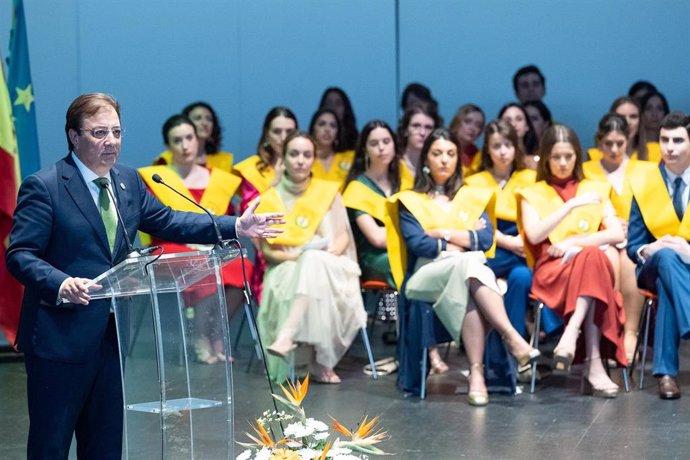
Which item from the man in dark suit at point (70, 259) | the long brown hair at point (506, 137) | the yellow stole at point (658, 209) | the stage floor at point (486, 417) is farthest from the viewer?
the long brown hair at point (506, 137)

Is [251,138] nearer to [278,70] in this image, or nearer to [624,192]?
[278,70]

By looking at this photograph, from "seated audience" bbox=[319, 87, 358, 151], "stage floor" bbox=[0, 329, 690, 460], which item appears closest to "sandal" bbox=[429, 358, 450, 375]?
"stage floor" bbox=[0, 329, 690, 460]

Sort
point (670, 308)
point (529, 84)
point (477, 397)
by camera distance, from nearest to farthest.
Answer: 1. point (477, 397)
2. point (670, 308)
3. point (529, 84)

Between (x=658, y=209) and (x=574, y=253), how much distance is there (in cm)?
46

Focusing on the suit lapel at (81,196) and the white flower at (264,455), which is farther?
the suit lapel at (81,196)

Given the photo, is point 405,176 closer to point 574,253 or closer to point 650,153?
point 574,253

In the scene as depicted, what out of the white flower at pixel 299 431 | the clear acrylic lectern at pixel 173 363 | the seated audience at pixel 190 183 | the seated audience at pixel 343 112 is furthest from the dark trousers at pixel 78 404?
the seated audience at pixel 343 112

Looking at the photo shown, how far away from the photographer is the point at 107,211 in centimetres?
325

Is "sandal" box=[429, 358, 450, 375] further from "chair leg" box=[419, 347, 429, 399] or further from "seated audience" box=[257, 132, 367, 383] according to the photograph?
"chair leg" box=[419, 347, 429, 399]

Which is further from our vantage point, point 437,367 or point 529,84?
point 529,84

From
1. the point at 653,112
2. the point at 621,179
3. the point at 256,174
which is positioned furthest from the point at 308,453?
the point at 653,112

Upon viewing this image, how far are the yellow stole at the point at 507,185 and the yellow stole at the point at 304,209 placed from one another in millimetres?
791

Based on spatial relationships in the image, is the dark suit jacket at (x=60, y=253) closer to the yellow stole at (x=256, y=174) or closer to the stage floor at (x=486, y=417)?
the stage floor at (x=486, y=417)

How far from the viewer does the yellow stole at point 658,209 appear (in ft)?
19.2
